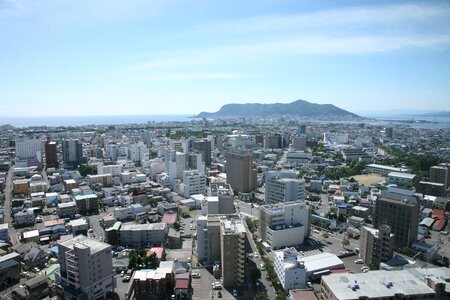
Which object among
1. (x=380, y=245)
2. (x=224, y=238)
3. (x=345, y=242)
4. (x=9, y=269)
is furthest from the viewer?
(x=345, y=242)

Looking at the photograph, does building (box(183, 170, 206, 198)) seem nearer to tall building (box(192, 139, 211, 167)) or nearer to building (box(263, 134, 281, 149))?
tall building (box(192, 139, 211, 167))

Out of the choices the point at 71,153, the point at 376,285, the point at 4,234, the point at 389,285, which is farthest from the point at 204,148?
the point at 389,285

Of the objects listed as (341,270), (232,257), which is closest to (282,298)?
(232,257)

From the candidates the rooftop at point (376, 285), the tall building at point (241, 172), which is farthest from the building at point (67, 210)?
the rooftop at point (376, 285)

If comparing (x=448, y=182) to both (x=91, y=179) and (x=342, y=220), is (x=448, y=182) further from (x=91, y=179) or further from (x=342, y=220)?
(x=91, y=179)

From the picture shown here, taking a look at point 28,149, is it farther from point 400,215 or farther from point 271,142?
point 400,215

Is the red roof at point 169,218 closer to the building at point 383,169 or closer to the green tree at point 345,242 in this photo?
the green tree at point 345,242

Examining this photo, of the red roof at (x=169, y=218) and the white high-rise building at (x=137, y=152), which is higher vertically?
the white high-rise building at (x=137, y=152)
